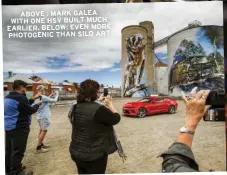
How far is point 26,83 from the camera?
10.2 feet

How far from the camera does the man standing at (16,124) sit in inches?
121

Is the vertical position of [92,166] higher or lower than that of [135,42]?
lower

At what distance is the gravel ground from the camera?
3.14 m

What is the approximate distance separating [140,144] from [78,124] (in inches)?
26.1

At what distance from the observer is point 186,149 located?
53.6 inches

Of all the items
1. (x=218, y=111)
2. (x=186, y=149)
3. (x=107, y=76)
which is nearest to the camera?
(x=186, y=149)

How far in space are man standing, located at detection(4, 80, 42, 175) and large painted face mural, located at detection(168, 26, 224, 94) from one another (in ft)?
4.57

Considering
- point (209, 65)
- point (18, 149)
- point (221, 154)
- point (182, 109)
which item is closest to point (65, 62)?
point (18, 149)

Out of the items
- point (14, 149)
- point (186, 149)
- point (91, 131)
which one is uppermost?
point (186, 149)

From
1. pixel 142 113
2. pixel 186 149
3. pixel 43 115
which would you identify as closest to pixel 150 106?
pixel 142 113

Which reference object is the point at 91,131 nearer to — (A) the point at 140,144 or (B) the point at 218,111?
(A) the point at 140,144

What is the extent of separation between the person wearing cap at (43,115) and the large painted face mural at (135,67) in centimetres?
71

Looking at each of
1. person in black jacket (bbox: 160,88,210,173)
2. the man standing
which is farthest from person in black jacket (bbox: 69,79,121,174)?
person in black jacket (bbox: 160,88,210,173)

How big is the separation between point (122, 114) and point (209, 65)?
979mm
